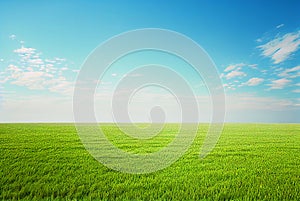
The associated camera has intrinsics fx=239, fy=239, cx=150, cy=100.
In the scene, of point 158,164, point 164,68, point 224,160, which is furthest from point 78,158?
point 164,68

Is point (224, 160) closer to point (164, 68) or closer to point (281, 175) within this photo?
point (281, 175)

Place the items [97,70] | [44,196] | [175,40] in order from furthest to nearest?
[175,40] → [97,70] → [44,196]

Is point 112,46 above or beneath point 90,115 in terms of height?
above

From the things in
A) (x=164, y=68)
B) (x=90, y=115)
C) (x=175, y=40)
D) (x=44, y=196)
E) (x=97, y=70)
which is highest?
(x=175, y=40)

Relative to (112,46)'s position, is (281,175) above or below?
below

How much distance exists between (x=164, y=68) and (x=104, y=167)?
8474 millimetres

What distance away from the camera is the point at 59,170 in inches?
348

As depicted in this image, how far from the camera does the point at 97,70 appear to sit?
1247 cm

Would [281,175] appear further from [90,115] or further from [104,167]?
[90,115]

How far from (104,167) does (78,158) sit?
224 cm

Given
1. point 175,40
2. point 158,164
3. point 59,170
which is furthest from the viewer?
point 175,40

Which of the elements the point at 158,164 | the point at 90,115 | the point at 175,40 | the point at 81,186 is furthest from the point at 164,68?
the point at 81,186

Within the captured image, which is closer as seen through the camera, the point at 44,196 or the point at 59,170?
the point at 44,196

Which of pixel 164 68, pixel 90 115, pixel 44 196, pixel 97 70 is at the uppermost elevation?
pixel 164 68
